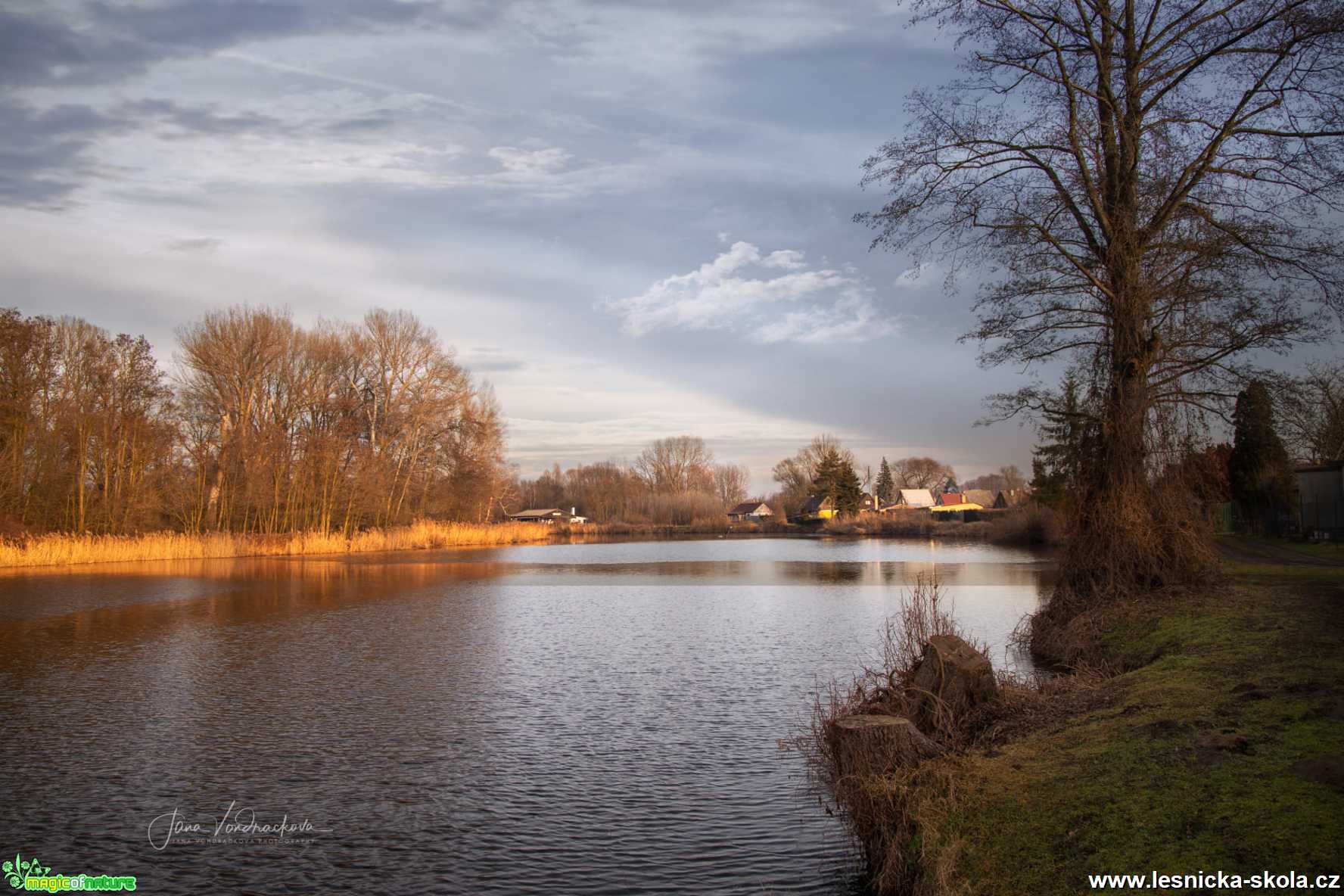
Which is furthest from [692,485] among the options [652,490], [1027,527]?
[1027,527]

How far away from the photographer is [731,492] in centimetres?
12825

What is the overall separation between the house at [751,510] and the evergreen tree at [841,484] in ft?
80.3

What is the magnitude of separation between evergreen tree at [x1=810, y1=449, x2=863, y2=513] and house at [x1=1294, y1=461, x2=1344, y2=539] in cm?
5524

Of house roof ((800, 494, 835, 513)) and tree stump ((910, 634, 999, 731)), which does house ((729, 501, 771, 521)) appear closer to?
house roof ((800, 494, 835, 513))

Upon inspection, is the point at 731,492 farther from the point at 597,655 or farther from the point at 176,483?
the point at 597,655

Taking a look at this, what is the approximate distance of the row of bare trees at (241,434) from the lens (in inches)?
1222

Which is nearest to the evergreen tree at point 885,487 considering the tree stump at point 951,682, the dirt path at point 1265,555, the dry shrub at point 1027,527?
the dry shrub at point 1027,527

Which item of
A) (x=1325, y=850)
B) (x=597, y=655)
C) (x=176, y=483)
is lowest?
(x=597, y=655)

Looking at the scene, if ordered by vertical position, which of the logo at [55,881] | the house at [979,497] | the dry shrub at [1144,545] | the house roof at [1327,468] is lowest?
the logo at [55,881]

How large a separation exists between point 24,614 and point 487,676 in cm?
1221

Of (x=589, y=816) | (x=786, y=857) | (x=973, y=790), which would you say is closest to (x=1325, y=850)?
(x=973, y=790)

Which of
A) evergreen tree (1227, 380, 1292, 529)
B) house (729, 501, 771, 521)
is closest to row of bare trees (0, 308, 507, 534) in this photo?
evergreen tree (1227, 380, 1292, 529)

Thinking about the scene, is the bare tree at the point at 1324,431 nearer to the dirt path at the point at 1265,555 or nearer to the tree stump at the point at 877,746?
the dirt path at the point at 1265,555

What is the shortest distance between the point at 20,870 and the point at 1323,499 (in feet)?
108
